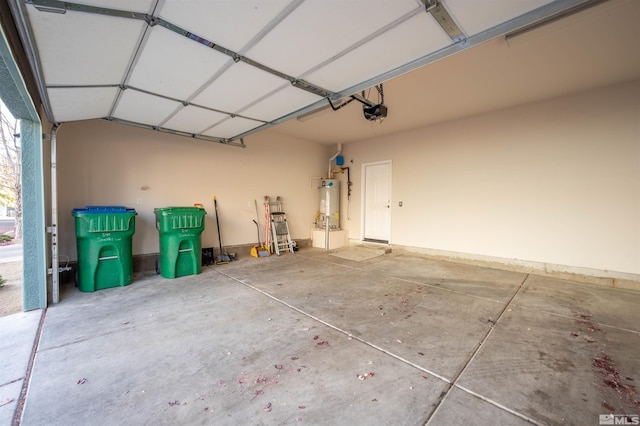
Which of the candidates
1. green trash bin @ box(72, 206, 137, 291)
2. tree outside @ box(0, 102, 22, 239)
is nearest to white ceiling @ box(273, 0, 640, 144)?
green trash bin @ box(72, 206, 137, 291)

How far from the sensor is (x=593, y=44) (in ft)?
9.25

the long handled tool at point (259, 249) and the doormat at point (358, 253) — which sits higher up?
the long handled tool at point (259, 249)

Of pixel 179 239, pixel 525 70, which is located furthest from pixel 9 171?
pixel 525 70

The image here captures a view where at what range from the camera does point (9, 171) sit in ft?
19.8

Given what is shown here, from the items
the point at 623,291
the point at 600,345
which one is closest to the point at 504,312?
the point at 600,345

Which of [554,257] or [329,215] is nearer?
[554,257]

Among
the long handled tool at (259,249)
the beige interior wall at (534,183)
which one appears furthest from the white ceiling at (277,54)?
the long handled tool at (259,249)

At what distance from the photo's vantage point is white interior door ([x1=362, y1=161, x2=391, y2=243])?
6.50 metres

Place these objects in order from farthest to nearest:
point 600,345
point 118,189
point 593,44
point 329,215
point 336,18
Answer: point 329,215 < point 118,189 < point 593,44 < point 600,345 < point 336,18

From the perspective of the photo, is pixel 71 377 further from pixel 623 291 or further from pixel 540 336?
pixel 623 291

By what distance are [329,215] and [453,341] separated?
16.1 feet

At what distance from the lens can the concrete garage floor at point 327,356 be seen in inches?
58.1

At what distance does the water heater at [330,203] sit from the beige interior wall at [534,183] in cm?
176

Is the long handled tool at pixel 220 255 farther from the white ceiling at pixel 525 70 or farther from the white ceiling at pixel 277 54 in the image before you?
A: the white ceiling at pixel 525 70
